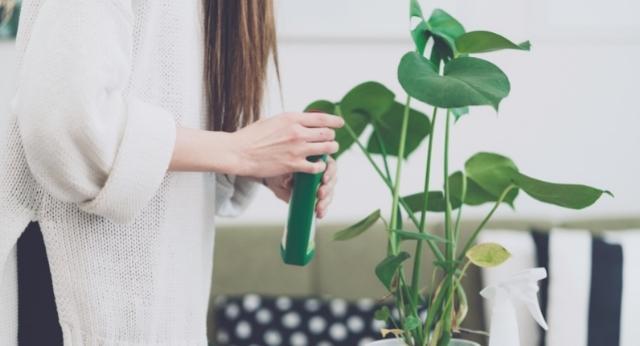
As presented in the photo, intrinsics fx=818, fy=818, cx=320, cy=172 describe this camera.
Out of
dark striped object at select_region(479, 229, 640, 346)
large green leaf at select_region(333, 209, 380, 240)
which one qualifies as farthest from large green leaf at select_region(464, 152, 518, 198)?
dark striped object at select_region(479, 229, 640, 346)

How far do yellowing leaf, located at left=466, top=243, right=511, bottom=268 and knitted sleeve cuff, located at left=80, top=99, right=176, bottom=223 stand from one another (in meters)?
0.32

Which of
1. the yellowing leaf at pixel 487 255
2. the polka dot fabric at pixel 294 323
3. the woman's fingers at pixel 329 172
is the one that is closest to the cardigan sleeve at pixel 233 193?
the woman's fingers at pixel 329 172

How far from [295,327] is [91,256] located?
1.28m

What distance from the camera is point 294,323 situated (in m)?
2.03

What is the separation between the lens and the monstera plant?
0.75m

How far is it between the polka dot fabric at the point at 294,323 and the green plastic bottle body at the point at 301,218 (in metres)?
1.17

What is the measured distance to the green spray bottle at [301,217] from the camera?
855 mm

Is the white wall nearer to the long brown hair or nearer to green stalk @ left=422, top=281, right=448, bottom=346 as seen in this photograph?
the long brown hair

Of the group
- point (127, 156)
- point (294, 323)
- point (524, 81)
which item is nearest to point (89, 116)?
point (127, 156)

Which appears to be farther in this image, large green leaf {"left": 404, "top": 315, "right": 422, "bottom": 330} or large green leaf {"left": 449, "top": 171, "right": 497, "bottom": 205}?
large green leaf {"left": 449, "top": 171, "right": 497, "bottom": 205}

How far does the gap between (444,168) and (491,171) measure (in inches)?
2.8

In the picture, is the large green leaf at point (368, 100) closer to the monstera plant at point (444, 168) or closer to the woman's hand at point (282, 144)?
the monstera plant at point (444, 168)

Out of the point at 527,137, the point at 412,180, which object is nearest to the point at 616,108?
the point at 527,137

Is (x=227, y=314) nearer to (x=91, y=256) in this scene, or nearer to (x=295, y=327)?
(x=295, y=327)
